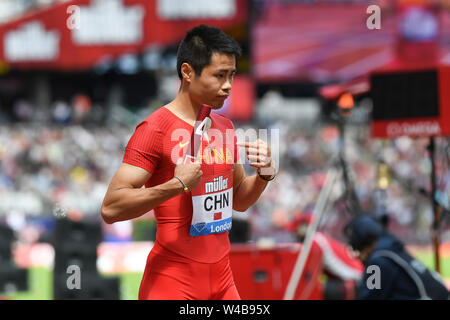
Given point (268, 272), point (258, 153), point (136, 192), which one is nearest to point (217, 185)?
point (258, 153)

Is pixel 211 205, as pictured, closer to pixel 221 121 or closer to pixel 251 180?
pixel 251 180

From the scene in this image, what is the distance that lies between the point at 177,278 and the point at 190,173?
518 millimetres

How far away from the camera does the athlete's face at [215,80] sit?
10.2 feet

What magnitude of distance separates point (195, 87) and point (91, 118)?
2401 centimetres

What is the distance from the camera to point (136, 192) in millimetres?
2910

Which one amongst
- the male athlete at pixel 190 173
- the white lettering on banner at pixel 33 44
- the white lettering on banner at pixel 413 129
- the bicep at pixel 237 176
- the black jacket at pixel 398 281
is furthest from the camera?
the white lettering on banner at pixel 33 44

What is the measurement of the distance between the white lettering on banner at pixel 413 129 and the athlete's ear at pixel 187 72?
144 inches

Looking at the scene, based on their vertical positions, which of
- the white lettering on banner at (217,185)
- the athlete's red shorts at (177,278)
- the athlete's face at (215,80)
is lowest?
the athlete's red shorts at (177,278)

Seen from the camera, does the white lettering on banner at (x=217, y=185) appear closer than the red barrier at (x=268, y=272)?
Yes

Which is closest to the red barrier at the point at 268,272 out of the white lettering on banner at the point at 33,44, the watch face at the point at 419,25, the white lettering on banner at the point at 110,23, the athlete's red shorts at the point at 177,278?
the athlete's red shorts at the point at 177,278

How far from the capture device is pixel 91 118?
26.6 m

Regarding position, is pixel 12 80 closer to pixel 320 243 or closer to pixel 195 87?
pixel 320 243

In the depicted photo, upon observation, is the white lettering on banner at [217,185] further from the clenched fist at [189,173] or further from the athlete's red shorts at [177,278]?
the athlete's red shorts at [177,278]
